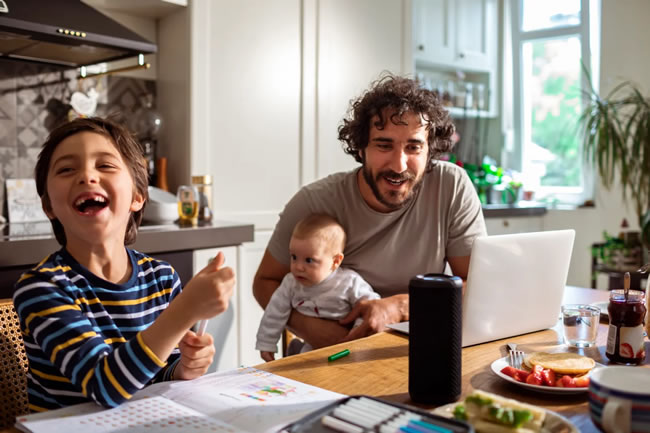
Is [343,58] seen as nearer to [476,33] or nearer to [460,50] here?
[460,50]

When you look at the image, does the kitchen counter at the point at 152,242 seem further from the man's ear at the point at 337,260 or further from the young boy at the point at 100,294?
the young boy at the point at 100,294

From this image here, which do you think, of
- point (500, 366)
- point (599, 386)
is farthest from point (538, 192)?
point (599, 386)

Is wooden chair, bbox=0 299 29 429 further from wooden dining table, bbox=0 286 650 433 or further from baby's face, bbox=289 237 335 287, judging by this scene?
baby's face, bbox=289 237 335 287

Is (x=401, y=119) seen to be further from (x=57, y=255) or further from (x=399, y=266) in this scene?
(x=57, y=255)

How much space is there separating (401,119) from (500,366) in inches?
36.0

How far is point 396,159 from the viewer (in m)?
1.79

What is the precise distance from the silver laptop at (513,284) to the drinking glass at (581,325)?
9cm

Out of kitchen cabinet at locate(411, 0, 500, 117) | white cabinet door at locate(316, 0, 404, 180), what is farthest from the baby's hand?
kitchen cabinet at locate(411, 0, 500, 117)

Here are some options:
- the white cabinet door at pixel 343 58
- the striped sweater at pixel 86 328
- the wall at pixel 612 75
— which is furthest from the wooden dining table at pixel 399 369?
the wall at pixel 612 75

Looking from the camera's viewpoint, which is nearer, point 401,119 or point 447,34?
point 401,119

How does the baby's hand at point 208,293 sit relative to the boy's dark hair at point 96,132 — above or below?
below

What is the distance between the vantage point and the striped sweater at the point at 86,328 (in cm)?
86

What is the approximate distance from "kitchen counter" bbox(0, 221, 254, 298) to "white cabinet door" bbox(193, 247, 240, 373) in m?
0.08

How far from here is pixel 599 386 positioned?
0.72m
